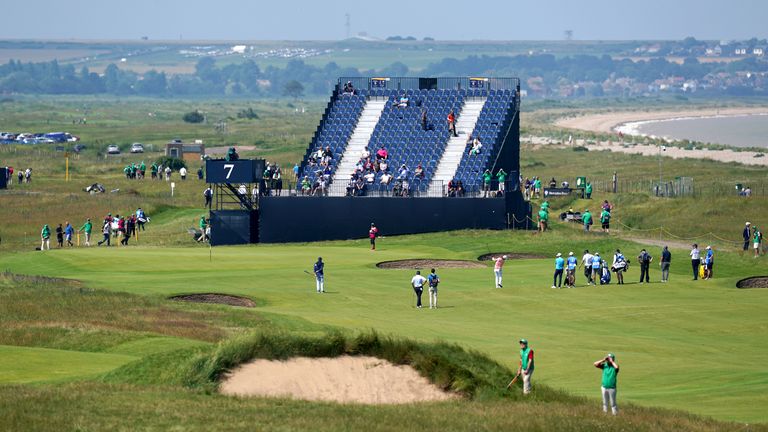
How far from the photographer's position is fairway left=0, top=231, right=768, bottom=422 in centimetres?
3453

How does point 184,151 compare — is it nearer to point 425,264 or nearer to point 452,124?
point 452,124

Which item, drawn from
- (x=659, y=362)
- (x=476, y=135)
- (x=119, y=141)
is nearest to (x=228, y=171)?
(x=476, y=135)

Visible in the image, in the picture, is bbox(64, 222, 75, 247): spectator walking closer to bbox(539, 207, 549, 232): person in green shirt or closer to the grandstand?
the grandstand

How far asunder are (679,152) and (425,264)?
102183mm

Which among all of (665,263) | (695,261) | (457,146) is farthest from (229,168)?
(695,261)

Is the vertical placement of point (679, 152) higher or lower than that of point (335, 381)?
higher

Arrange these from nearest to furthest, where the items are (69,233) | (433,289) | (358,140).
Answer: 1. (433,289)
2. (69,233)
3. (358,140)

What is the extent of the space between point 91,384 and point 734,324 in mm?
21907

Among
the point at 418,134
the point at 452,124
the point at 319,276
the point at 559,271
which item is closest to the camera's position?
the point at 319,276

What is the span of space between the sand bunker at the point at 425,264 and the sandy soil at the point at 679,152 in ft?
249

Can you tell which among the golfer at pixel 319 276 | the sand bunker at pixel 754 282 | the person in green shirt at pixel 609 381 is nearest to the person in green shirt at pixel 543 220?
the sand bunker at pixel 754 282

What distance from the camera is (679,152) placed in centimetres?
15662

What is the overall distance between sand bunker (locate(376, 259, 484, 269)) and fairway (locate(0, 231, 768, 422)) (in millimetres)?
930

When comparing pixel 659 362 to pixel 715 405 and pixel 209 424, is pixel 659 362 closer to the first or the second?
pixel 715 405
